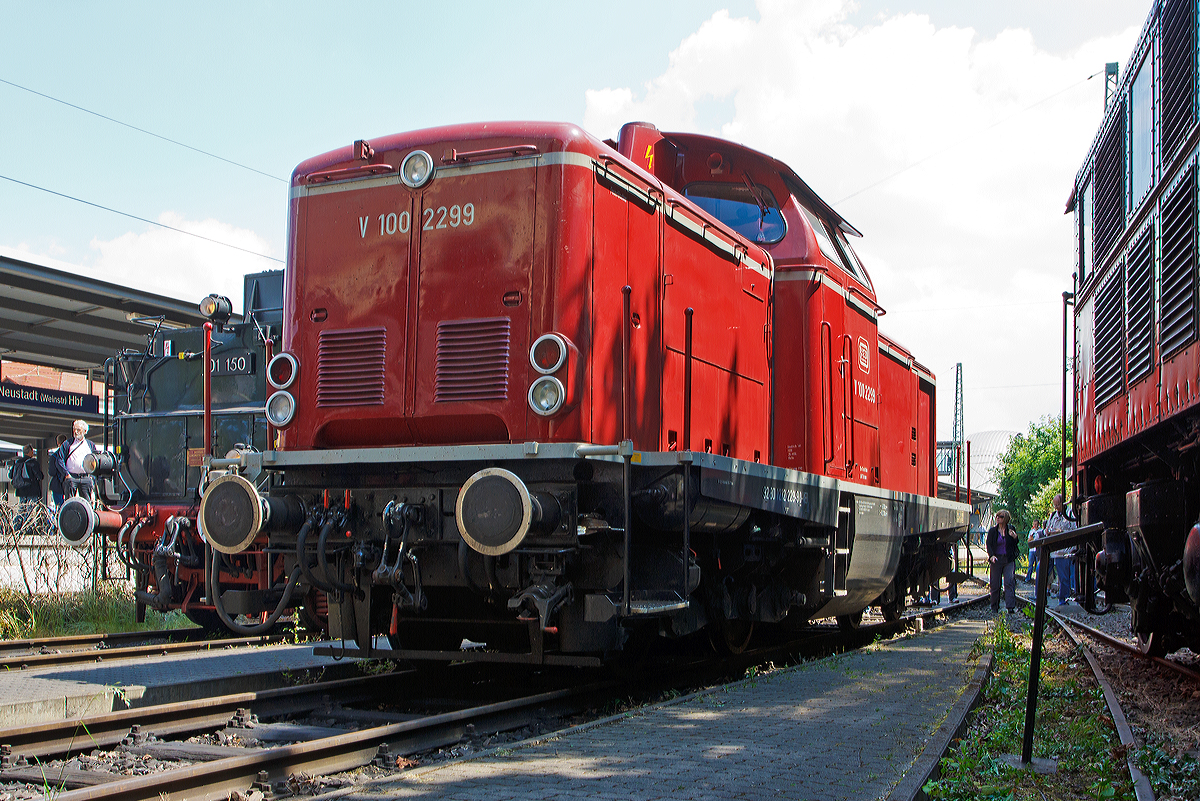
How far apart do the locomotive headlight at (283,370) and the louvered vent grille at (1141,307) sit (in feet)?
18.5

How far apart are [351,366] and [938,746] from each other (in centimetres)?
391

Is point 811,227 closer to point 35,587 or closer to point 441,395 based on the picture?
point 441,395

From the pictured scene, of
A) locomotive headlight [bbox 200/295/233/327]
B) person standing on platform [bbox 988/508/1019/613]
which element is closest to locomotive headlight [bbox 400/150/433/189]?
locomotive headlight [bbox 200/295/233/327]

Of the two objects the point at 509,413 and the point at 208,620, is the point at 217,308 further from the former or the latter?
the point at 509,413

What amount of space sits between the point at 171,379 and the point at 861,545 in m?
7.27

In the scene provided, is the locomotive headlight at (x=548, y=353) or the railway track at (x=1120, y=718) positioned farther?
the locomotive headlight at (x=548, y=353)

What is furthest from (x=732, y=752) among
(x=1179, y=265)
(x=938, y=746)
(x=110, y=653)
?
(x=110, y=653)

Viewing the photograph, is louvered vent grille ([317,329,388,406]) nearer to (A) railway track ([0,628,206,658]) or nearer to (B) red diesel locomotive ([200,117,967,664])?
(B) red diesel locomotive ([200,117,967,664])

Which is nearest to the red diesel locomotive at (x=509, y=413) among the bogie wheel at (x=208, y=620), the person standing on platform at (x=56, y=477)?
the bogie wheel at (x=208, y=620)

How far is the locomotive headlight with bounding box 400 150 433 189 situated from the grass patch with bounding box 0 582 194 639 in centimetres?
668

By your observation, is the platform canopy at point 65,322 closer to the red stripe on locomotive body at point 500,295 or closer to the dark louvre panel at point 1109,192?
the red stripe on locomotive body at point 500,295

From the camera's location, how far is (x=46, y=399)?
57.5 ft

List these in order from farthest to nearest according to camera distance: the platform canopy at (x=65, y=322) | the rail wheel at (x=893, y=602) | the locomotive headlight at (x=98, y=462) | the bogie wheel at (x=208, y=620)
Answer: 1. the platform canopy at (x=65, y=322)
2. the rail wheel at (x=893, y=602)
3. the locomotive headlight at (x=98, y=462)
4. the bogie wheel at (x=208, y=620)

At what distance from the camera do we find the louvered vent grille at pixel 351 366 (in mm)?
6180
